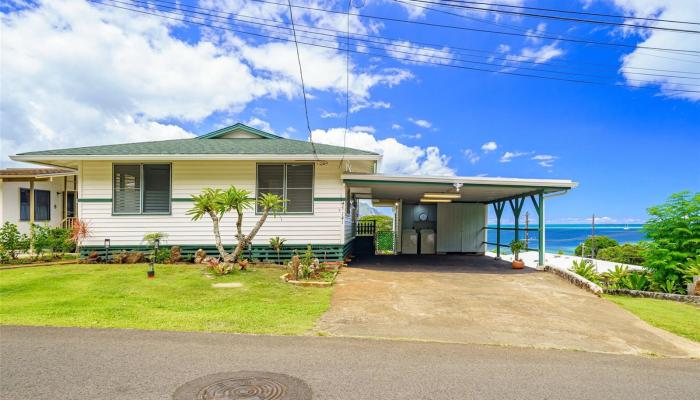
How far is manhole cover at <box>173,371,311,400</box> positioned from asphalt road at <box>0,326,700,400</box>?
0.11 metres

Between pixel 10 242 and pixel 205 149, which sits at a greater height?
pixel 205 149

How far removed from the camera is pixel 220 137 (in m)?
15.1

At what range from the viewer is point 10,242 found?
11.5 meters

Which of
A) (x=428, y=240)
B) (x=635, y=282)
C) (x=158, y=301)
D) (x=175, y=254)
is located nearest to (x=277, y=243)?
(x=175, y=254)

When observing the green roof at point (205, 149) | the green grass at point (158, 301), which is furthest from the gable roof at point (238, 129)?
the green grass at point (158, 301)

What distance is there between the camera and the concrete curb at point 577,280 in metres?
8.85

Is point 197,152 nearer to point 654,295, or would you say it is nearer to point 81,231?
point 81,231

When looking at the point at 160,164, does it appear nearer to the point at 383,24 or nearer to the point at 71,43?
the point at 71,43

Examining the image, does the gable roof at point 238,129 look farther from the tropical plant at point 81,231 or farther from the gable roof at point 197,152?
the tropical plant at point 81,231

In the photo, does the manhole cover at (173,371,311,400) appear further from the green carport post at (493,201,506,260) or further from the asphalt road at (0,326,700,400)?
the green carport post at (493,201,506,260)

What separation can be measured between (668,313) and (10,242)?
1654 cm

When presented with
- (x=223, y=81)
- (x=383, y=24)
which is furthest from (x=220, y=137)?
(x=383, y=24)

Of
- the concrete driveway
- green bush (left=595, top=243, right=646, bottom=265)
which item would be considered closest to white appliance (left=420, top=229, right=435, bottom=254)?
the concrete driveway

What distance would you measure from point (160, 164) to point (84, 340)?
800 cm
